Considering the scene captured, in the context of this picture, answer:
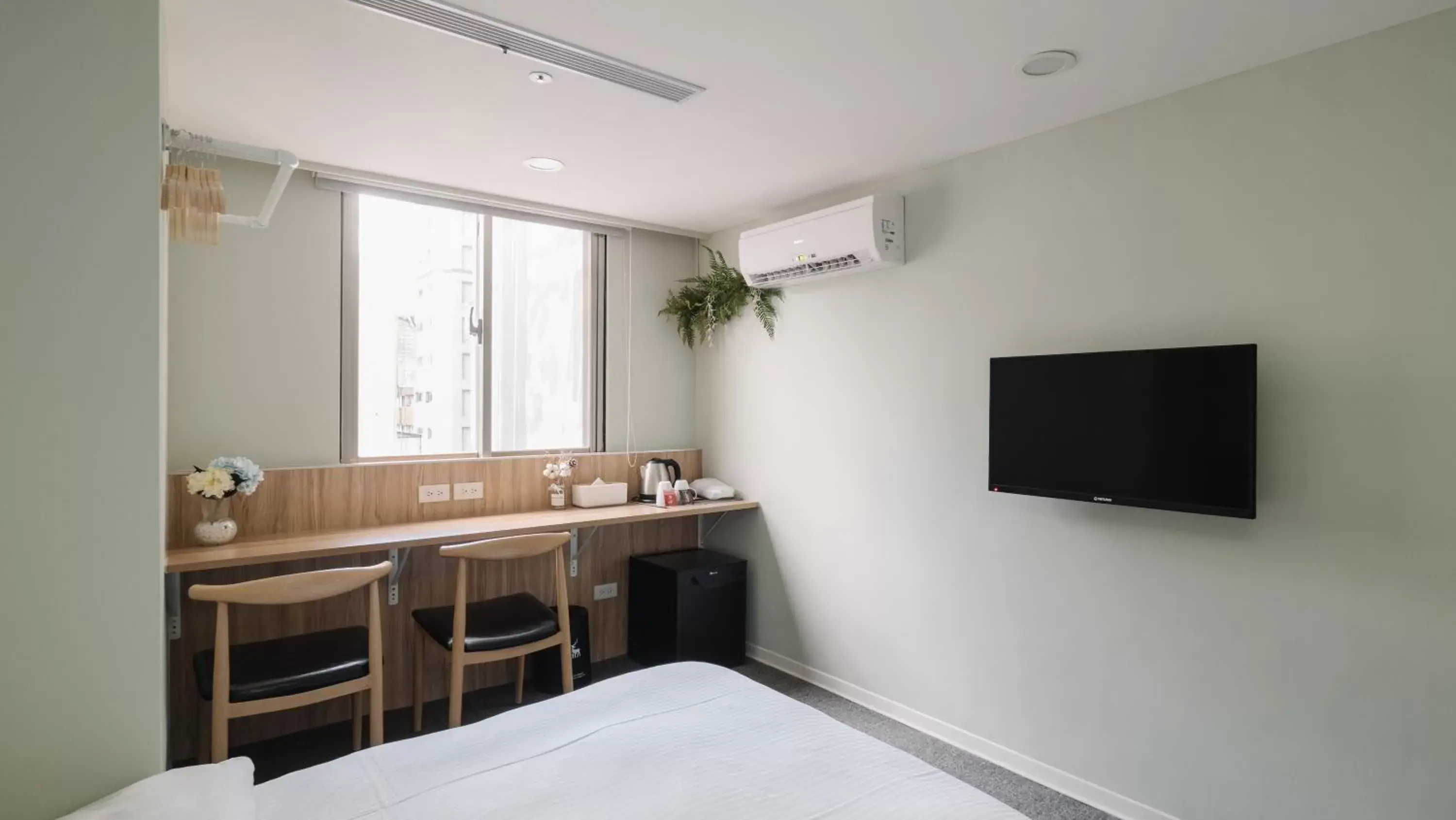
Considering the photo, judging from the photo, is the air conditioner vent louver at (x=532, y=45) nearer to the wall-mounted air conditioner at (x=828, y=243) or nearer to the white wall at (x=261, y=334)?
the wall-mounted air conditioner at (x=828, y=243)

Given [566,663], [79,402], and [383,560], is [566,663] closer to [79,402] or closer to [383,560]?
[383,560]

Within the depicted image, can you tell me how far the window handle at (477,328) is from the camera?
12.6 feet

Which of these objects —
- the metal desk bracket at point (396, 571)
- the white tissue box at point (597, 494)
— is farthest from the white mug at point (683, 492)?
the metal desk bracket at point (396, 571)

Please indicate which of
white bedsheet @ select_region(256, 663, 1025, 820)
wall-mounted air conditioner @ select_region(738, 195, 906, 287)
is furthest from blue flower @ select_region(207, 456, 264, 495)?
wall-mounted air conditioner @ select_region(738, 195, 906, 287)

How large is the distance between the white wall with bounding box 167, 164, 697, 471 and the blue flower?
0.93 ft

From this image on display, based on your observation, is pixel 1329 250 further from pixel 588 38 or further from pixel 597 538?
pixel 597 538

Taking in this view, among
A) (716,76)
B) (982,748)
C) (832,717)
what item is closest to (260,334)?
(716,76)

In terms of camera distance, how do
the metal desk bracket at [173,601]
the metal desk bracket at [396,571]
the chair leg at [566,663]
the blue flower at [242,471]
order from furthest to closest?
the metal desk bracket at [396,571]
the chair leg at [566,663]
the blue flower at [242,471]
the metal desk bracket at [173,601]

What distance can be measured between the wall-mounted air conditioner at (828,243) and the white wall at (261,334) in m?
2.02

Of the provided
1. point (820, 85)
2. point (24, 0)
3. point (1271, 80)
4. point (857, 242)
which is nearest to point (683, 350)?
point (857, 242)

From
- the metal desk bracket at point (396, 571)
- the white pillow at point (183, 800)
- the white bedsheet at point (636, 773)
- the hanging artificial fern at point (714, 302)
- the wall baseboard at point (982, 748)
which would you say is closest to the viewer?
the white pillow at point (183, 800)

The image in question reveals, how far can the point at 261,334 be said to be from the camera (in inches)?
127

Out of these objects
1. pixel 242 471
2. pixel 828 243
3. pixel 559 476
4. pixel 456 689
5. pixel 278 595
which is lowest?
pixel 456 689

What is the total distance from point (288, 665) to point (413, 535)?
696 millimetres
